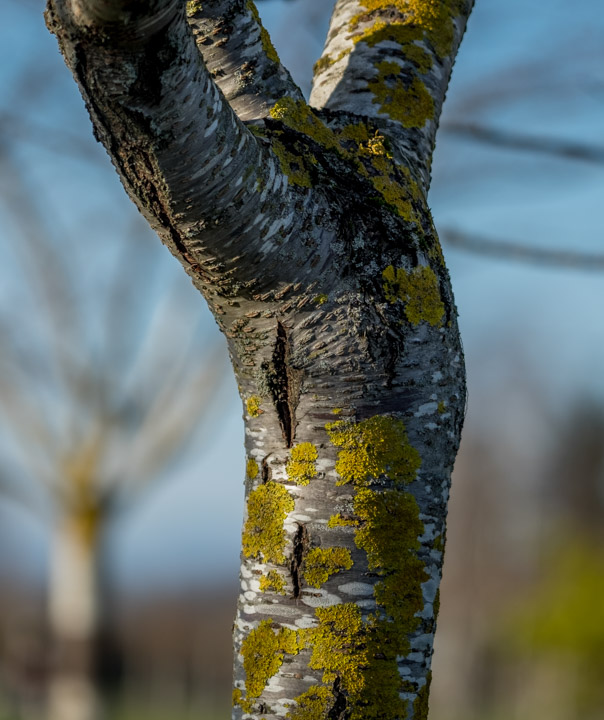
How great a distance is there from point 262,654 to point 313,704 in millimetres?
124

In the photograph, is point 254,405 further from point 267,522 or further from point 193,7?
point 193,7

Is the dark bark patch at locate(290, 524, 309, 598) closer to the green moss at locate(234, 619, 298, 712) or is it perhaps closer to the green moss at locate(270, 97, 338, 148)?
the green moss at locate(234, 619, 298, 712)

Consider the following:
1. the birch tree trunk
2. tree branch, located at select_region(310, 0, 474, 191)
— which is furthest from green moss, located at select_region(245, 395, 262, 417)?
tree branch, located at select_region(310, 0, 474, 191)

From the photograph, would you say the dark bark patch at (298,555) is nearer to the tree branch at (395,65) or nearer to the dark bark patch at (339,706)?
the dark bark patch at (339,706)

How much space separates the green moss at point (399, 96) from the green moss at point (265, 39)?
282 mm

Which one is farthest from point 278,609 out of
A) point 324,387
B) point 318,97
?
point 318,97

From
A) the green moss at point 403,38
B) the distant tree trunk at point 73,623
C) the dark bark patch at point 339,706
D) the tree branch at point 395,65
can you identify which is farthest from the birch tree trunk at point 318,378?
the distant tree trunk at point 73,623

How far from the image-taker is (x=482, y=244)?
3078 millimetres

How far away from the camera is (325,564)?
121 cm

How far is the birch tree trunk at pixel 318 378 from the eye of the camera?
115cm

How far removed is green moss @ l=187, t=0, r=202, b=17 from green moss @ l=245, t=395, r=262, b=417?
76 centimetres

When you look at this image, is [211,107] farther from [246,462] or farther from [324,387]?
[246,462]

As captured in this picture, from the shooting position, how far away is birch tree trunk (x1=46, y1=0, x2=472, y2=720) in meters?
1.15

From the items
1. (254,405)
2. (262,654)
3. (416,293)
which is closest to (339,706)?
(262,654)
